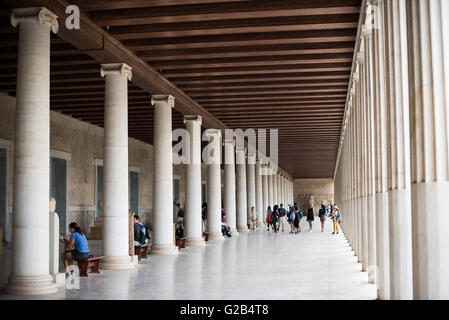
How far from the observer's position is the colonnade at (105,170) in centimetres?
1066

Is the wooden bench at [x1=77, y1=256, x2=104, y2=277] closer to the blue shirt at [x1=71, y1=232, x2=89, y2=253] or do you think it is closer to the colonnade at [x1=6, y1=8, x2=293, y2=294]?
the blue shirt at [x1=71, y1=232, x2=89, y2=253]

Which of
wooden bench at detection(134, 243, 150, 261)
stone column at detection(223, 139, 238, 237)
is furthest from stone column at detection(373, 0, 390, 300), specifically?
stone column at detection(223, 139, 238, 237)

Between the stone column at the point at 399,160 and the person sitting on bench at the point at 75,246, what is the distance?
7.42m

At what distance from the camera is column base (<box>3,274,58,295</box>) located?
10391 mm

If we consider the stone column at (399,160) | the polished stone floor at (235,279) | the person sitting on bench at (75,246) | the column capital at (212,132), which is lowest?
the polished stone floor at (235,279)

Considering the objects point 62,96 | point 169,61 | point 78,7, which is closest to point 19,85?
point 78,7

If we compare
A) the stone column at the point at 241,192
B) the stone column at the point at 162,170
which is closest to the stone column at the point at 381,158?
the stone column at the point at 162,170

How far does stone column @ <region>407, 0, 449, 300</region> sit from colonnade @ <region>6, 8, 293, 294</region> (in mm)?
7385

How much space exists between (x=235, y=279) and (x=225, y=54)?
6765 mm

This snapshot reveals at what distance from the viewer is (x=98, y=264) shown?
13.9m

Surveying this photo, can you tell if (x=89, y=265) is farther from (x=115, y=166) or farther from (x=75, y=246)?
(x=115, y=166)

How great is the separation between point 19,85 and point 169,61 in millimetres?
6528

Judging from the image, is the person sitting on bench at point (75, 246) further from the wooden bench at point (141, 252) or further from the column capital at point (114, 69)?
the column capital at point (114, 69)

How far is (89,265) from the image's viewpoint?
535 inches
